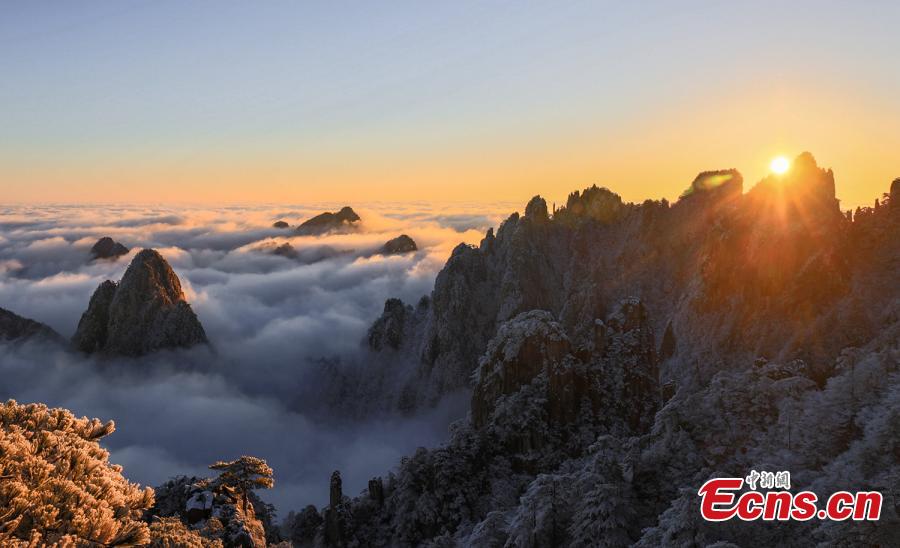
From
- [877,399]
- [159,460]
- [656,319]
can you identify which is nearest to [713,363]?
[656,319]

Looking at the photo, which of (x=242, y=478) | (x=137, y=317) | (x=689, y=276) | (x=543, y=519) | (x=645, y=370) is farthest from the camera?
(x=137, y=317)

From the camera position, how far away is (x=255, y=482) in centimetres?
3155

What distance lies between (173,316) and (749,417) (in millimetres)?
165521

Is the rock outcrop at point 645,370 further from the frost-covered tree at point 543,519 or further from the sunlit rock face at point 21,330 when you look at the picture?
the sunlit rock face at point 21,330

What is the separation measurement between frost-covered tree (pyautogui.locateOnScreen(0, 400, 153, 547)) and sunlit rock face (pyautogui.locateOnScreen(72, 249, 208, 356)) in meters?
170

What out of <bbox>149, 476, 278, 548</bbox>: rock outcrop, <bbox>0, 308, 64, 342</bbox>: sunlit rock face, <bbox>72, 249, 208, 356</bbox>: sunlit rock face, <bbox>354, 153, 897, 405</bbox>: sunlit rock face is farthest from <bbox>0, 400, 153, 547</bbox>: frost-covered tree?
<bbox>0, 308, 64, 342</bbox>: sunlit rock face

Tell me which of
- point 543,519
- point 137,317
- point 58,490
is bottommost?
point 137,317

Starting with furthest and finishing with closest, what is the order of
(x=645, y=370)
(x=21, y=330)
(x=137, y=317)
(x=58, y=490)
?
1. (x=21, y=330)
2. (x=137, y=317)
3. (x=645, y=370)
4. (x=58, y=490)

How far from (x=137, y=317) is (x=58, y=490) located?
179 meters

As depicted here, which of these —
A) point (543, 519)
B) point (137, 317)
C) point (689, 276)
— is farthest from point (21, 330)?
point (543, 519)

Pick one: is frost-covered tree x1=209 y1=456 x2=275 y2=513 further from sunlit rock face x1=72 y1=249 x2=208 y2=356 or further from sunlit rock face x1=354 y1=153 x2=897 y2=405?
sunlit rock face x1=72 y1=249 x2=208 y2=356

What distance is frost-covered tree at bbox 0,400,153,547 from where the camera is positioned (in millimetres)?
11383

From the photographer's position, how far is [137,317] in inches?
6678

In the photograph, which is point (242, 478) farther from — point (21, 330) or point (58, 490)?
Answer: point (21, 330)
